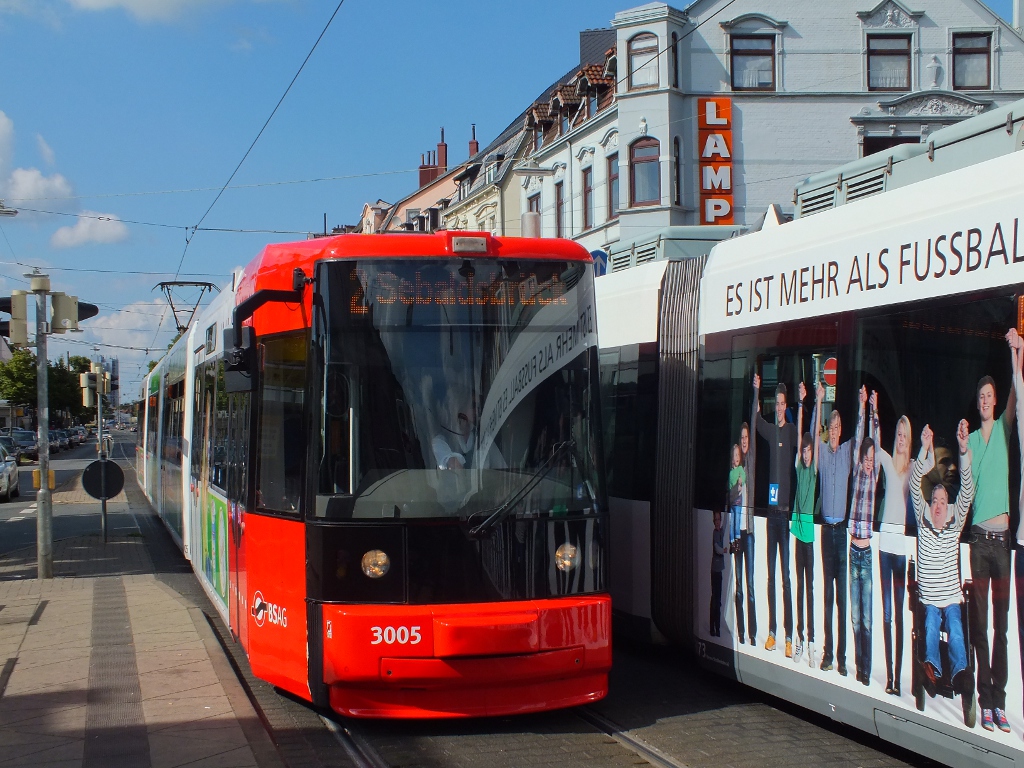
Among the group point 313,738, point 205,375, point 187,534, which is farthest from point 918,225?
point 187,534

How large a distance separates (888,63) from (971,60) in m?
2.13

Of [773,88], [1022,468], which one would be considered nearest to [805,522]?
[1022,468]

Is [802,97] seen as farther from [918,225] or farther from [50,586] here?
[918,225]

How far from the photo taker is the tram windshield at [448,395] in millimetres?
6371

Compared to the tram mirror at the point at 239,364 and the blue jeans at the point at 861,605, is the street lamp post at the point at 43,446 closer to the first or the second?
the tram mirror at the point at 239,364

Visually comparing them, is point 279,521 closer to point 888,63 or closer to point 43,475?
point 43,475

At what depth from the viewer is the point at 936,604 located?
5.18m

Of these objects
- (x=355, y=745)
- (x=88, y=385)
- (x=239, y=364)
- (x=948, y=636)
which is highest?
(x=88, y=385)

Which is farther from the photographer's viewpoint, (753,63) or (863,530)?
(753,63)

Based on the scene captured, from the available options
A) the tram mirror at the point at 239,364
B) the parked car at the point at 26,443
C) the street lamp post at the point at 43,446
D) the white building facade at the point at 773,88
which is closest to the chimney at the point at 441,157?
A: the parked car at the point at 26,443

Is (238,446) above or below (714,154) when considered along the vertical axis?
below

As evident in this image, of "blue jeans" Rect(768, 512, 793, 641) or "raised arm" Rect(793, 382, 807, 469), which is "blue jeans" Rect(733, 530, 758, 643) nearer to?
"blue jeans" Rect(768, 512, 793, 641)

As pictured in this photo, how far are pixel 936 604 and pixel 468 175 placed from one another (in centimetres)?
Result: 4735

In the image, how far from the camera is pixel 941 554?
16.9ft
